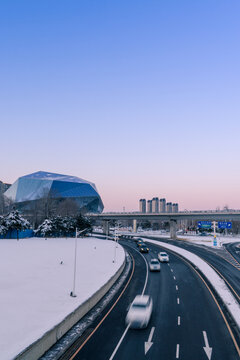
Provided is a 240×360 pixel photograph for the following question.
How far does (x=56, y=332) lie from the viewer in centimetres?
1850

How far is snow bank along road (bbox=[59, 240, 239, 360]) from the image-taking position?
1680 centimetres

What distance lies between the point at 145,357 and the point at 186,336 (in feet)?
14.7

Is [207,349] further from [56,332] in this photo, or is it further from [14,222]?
[14,222]

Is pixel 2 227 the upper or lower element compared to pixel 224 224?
lower

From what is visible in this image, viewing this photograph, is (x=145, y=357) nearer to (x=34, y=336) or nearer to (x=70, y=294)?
(x=34, y=336)

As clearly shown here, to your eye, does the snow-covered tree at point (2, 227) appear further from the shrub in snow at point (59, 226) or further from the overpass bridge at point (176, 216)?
the overpass bridge at point (176, 216)

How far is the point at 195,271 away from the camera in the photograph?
44.7 m

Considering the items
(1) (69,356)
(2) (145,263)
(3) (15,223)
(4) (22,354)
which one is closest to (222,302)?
(1) (69,356)

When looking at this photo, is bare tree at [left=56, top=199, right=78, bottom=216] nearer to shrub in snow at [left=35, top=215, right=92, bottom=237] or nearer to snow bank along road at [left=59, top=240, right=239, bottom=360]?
shrub in snow at [left=35, top=215, right=92, bottom=237]

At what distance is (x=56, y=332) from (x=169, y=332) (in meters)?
7.96

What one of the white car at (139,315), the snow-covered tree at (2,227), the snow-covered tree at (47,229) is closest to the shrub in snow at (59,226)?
the snow-covered tree at (47,229)

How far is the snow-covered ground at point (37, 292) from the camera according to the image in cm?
1805

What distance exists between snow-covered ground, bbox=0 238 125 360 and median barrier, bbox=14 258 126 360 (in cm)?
41

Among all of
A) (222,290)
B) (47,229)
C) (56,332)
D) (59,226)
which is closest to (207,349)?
(56,332)
